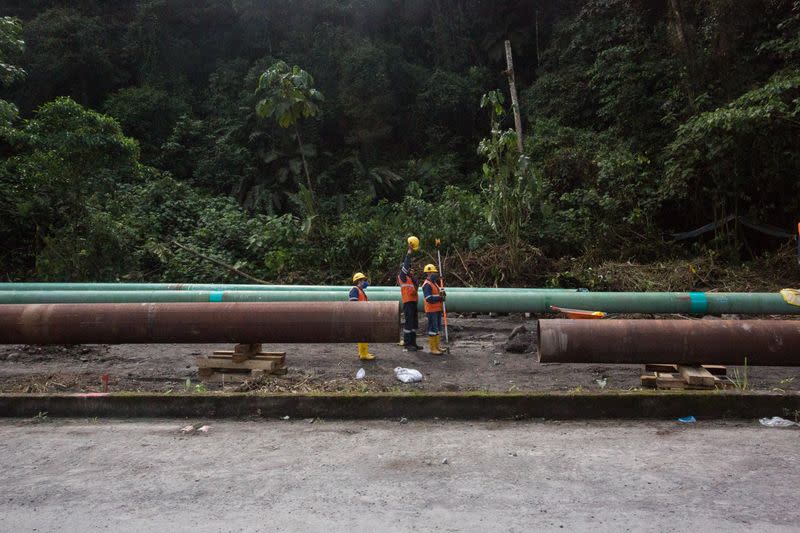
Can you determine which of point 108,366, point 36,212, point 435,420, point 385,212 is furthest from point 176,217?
point 435,420

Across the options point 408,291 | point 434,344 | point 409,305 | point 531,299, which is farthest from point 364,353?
point 531,299

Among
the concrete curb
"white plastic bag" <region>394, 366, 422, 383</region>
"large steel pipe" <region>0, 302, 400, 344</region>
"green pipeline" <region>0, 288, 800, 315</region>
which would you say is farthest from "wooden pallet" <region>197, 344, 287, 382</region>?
"green pipeline" <region>0, 288, 800, 315</region>

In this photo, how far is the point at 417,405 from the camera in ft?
18.5

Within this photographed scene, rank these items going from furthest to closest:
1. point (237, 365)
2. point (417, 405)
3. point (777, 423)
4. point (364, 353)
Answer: point (364, 353)
point (237, 365)
point (417, 405)
point (777, 423)

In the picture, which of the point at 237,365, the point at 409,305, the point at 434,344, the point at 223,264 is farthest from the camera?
the point at 223,264

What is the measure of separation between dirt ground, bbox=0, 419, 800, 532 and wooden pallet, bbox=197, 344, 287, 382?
1626 mm

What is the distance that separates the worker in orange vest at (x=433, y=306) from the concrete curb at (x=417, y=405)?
3559 millimetres

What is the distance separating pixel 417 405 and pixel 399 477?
1.36 metres

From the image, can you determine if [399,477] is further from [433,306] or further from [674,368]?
[433,306]

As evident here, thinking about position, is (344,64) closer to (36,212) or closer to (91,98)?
(91,98)

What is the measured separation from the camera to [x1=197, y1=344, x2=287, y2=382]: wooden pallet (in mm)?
7223

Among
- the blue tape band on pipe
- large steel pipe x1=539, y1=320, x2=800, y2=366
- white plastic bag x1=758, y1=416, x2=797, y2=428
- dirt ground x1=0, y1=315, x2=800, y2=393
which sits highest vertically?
the blue tape band on pipe

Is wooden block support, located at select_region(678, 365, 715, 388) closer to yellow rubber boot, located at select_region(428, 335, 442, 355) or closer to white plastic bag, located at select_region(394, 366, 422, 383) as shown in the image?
white plastic bag, located at select_region(394, 366, 422, 383)

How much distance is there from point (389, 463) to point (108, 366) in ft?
18.0
